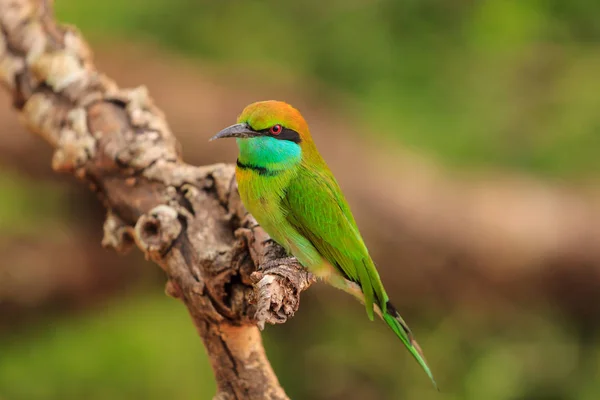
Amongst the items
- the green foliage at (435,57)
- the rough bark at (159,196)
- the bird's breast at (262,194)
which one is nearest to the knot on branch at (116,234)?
the rough bark at (159,196)

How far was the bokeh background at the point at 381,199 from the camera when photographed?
3018 millimetres

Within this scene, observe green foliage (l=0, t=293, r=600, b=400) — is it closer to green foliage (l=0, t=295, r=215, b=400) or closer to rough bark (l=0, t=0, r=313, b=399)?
green foliage (l=0, t=295, r=215, b=400)

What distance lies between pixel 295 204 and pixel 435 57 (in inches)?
103

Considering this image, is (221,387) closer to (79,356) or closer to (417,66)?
(79,356)

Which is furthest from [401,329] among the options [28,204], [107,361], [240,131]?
[28,204]

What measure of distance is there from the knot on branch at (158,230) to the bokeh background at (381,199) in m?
1.69

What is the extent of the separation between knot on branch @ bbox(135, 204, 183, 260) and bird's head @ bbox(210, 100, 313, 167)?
0.55ft

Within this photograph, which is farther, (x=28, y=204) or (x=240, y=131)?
(x=28, y=204)

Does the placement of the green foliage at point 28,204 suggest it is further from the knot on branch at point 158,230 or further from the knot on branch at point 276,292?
the knot on branch at point 276,292

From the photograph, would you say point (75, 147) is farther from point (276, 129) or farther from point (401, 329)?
point (401, 329)

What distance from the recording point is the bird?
1.38 meters

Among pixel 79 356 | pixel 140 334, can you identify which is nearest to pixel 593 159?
pixel 140 334

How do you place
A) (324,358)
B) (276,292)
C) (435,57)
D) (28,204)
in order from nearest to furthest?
(276,292) → (324,358) → (28,204) → (435,57)

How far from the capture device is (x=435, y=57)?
383 cm
